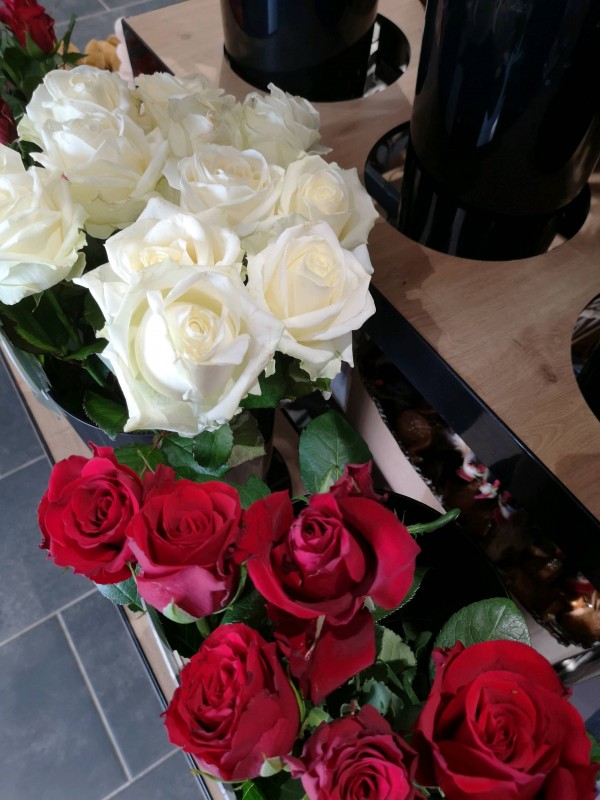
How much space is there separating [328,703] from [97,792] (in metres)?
0.71

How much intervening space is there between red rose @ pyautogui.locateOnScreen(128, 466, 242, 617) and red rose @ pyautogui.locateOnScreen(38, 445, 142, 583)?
0.5 inches

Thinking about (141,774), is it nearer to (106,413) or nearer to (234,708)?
(106,413)

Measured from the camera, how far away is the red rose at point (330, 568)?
27cm

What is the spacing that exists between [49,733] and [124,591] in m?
0.69

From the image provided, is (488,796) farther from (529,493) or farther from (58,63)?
(58,63)

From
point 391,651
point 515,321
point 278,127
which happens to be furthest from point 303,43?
point 391,651

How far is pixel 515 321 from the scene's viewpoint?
1.71 ft

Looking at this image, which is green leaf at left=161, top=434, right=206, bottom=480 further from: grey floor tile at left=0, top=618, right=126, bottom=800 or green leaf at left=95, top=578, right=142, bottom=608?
grey floor tile at left=0, top=618, right=126, bottom=800

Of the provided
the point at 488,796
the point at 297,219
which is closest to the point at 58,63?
the point at 297,219

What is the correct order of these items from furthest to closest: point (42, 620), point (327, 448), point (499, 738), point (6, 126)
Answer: point (42, 620)
point (6, 126)
point (327, 448)
point (499, 738)

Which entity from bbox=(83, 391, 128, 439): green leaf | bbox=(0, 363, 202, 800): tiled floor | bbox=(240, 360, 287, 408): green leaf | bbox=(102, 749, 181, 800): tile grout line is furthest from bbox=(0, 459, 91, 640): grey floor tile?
bbox=(240, 360, 287, 408): green leaf

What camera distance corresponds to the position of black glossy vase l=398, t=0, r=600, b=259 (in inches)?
16.3

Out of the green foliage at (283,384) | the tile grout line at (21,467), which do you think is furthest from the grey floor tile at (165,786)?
the green foliage at (283,384)

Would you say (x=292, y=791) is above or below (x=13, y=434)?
above
